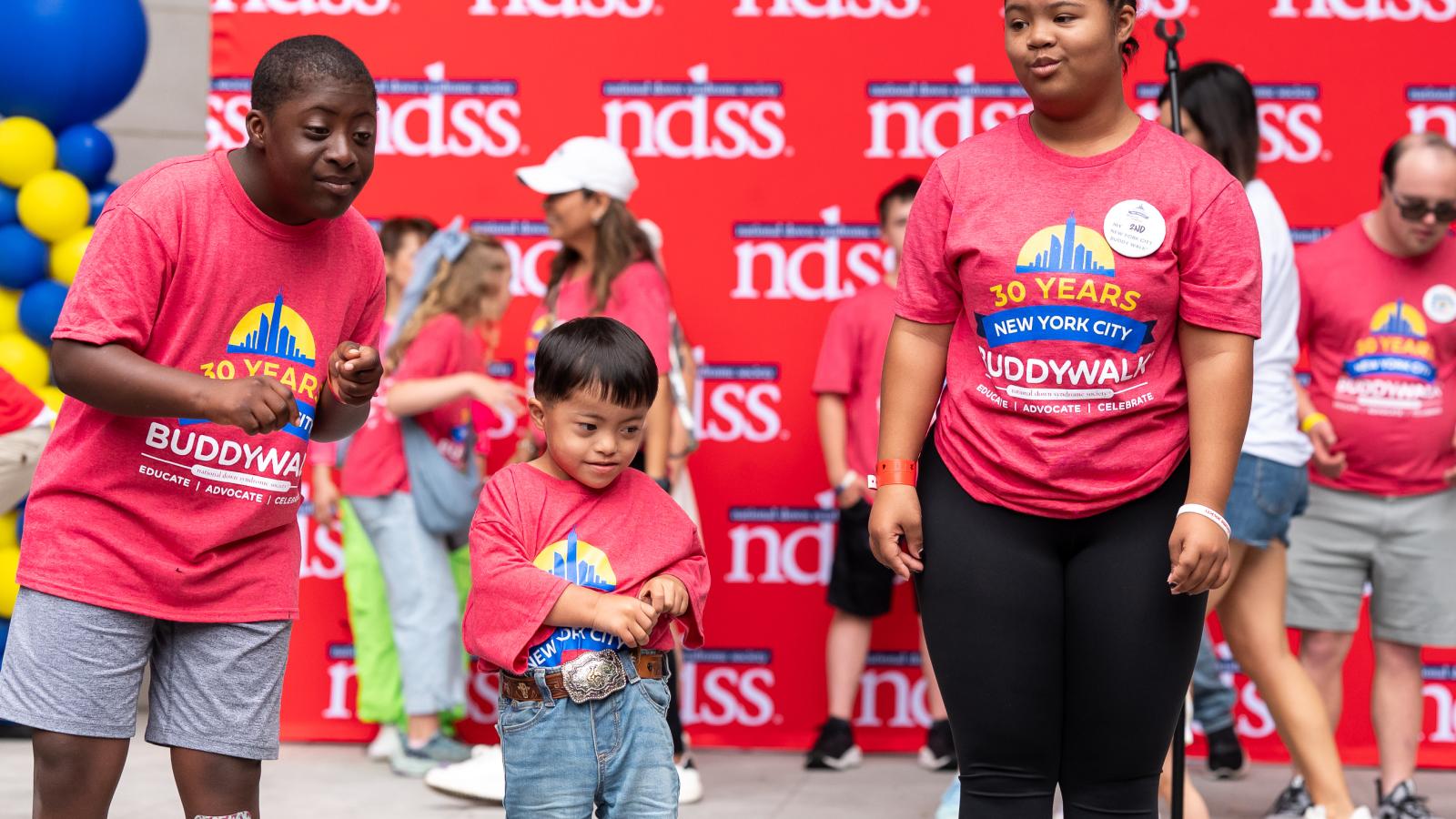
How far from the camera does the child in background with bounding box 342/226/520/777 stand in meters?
4.93

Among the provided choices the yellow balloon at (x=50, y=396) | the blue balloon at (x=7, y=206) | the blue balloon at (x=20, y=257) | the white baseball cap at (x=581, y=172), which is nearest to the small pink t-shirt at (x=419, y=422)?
the white baseball cap at (x=581, y=172)

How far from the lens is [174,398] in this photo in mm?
2260

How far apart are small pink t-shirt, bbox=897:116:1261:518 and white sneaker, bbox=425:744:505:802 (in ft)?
8.22

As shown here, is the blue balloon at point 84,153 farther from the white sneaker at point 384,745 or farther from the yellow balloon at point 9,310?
the white sneaker at point 384,745

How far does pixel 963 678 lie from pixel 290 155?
129 cm

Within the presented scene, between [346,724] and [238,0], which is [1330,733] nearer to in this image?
[346,724]

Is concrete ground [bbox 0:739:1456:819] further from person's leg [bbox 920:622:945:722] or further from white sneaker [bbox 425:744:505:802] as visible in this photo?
person's leg [bbox 920:622:945:722]

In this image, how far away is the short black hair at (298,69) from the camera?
2404 millimetres

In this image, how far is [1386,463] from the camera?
433 centimetres

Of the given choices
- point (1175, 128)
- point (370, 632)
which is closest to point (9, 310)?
point (370, 632)

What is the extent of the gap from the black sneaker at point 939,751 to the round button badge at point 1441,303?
1890mm

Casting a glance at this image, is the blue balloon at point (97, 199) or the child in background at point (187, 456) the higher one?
the blue balloon at point (97, 199)

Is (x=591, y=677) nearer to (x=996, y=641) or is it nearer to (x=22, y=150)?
(x=996, y=641)

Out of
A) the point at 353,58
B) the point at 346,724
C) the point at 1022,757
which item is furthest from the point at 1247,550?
the point at 346,724
